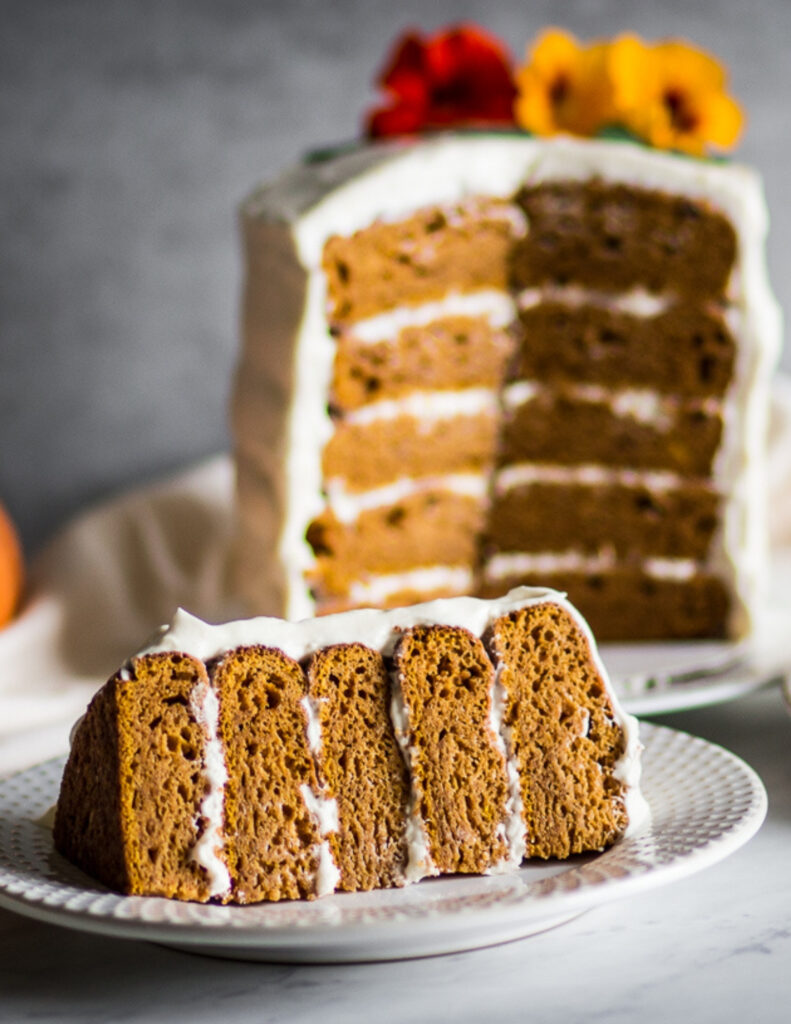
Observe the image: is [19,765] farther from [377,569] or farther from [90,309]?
[90,309]

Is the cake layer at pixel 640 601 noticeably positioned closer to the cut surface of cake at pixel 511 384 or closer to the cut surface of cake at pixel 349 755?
the cut surface of cake at pixel 511 384

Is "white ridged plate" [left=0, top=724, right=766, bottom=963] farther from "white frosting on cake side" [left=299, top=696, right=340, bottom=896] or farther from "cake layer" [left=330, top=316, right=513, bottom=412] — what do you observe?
"cake layer" [left=330, top=316, right=513, bottom=412]

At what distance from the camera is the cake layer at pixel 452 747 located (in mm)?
1531

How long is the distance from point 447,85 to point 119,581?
3.85 feet

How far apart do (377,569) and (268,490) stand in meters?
0.27

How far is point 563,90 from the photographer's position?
2750 millimetres

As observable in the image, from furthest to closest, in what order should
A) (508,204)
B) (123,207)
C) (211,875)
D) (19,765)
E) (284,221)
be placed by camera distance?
(123,207)
(508,204)
(284,221)
(19,765)
(211,875)

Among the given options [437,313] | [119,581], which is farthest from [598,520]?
[119,581]

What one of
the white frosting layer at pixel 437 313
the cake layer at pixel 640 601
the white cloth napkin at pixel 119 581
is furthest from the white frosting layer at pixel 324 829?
the cake layer at pixel 640 601

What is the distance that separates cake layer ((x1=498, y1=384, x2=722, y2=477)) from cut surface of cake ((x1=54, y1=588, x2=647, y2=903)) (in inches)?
47.1

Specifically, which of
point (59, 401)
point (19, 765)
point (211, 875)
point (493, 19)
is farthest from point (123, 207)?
point (211, 875)

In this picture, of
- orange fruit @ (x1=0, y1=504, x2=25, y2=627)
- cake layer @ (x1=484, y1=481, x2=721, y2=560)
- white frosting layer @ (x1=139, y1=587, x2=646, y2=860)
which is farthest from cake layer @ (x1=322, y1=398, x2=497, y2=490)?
white frosting layer @ (x1=139, y1=587, x2=646, y2=860)

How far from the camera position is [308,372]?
2.43 m

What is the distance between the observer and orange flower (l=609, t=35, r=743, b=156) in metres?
2.68
